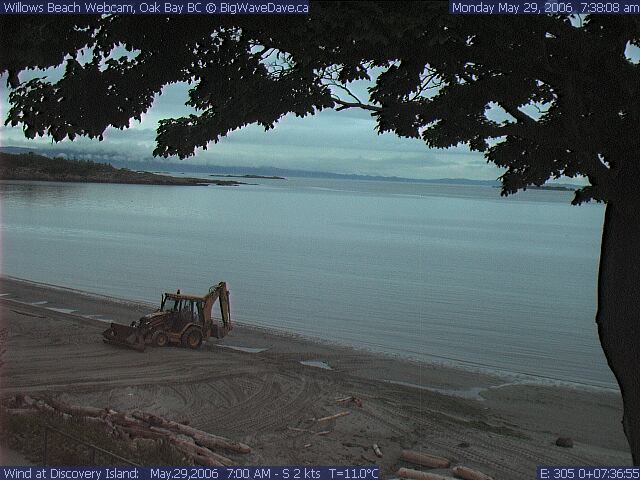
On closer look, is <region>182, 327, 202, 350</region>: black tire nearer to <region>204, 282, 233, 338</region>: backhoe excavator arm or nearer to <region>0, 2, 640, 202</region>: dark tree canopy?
<region>204, 282, 233, 338</region>: backhoe excavator arm

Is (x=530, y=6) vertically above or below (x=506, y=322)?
above

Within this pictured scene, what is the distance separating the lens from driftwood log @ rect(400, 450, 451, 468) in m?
11.1

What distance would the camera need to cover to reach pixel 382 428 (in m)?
12.8

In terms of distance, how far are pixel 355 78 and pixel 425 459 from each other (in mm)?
7122

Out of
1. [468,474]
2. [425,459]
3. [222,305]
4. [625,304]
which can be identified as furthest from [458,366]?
[625,304]

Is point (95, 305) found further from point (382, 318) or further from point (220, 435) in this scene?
point (220, 435)

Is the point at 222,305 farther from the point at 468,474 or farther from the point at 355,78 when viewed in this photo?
the point at 355,78

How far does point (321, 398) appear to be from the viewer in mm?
14461

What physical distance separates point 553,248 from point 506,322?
32049mm

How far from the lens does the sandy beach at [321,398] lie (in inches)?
470

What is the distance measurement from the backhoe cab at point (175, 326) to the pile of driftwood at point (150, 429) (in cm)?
523

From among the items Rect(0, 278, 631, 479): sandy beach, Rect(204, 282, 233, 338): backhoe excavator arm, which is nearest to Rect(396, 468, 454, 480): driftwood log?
Rect(0, 278, 631, 479): sandy beach

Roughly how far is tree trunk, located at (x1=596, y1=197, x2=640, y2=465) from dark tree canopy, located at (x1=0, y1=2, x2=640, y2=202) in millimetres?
313

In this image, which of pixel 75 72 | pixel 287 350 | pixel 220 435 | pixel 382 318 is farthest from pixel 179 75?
pixel 382 318
